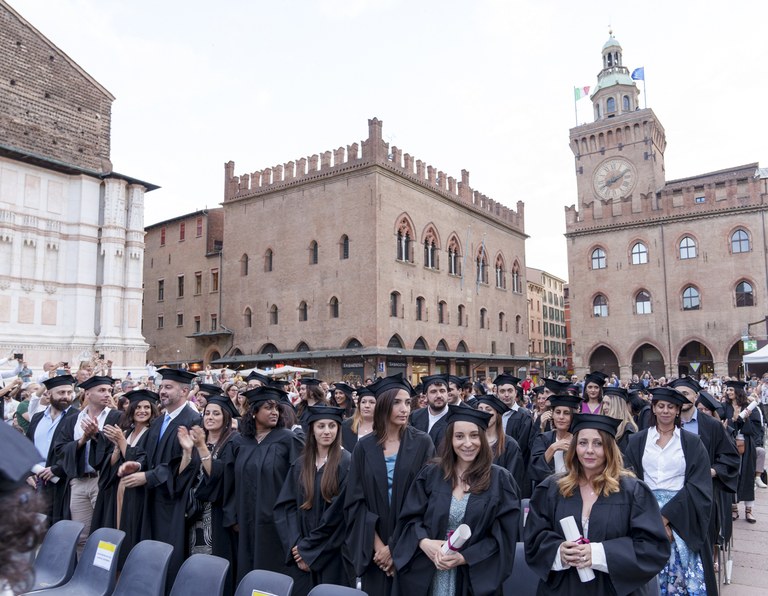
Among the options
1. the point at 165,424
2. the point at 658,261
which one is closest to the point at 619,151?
the point at 658,261

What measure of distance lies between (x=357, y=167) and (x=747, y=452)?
84.1 ft

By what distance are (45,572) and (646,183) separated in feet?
150

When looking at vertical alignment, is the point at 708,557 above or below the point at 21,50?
below

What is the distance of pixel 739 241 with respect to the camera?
3788 centimetres

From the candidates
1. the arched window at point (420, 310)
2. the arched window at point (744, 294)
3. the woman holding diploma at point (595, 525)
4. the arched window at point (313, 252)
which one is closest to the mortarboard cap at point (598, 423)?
the woman holding diploma at point (595, 525)

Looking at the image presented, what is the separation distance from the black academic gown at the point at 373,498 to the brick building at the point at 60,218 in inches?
906

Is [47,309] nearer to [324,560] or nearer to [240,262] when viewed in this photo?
[240,262]

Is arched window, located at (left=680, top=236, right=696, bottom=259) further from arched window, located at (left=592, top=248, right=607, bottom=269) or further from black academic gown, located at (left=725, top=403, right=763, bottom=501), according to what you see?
black academic gown, located at (left=725, top=403, right=763, bottom=501)

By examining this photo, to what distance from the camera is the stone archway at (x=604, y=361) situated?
134ft

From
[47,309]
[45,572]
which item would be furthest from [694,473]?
[47,309]

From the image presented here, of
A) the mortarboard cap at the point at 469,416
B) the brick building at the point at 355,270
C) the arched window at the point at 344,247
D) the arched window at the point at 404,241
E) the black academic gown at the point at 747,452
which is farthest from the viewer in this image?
the arched window at the point at 404,241

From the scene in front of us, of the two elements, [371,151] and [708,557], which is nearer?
[708,557]

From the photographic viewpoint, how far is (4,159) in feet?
76.9

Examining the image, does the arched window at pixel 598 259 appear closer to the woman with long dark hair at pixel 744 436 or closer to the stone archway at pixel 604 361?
the stone archway at pixel 604 361
